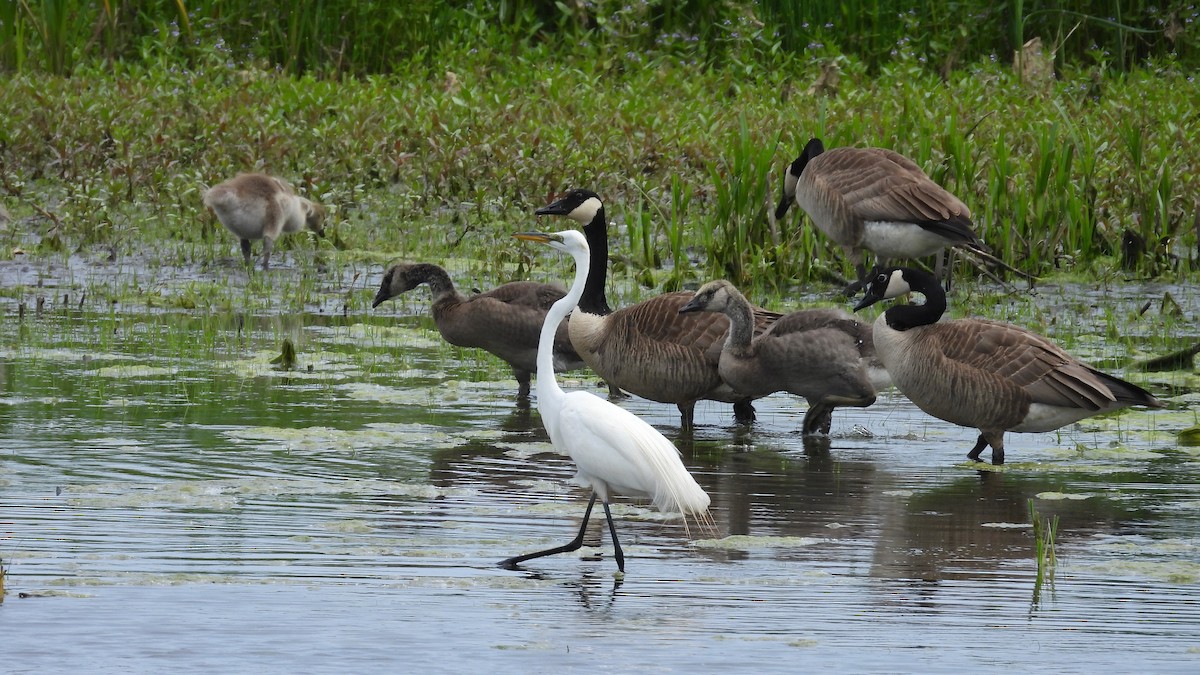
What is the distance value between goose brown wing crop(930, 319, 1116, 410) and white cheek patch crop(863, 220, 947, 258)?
3.10 meters

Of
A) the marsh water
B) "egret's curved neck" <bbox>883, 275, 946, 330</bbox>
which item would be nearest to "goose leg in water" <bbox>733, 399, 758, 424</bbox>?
the marsh water

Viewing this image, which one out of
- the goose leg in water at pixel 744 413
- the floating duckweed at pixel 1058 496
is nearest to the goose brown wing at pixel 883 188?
the goose leg in water at pixel 744 413

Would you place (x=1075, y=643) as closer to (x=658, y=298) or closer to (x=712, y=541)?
(x=712, y=541)

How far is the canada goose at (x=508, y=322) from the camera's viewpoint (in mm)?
10047

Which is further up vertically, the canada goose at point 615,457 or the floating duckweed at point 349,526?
the canada goose at point 615,457

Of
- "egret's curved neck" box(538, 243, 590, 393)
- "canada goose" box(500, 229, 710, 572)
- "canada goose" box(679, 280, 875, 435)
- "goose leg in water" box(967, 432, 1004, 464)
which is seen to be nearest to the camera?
"canada goose" box(500, 229, 710, 572)

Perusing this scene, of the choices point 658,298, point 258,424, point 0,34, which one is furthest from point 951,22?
point 258,424

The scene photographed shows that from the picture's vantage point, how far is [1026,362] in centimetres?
843

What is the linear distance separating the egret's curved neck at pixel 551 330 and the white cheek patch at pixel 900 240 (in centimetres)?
463

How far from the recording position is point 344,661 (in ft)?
16.8

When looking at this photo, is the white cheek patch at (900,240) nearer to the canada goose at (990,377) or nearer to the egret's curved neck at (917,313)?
the egret's curved neck at (917,313)

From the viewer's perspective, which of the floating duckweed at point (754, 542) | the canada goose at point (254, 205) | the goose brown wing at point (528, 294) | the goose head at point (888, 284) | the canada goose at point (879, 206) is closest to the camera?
the floating duckweed at point (754, 542)

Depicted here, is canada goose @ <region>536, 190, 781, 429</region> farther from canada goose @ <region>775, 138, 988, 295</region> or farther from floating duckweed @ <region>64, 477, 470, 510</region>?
canada goose @ <region>775, 138, 988, 295</region>

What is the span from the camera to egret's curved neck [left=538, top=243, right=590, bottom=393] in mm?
6859
